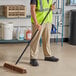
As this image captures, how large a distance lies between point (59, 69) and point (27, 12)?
229 cm

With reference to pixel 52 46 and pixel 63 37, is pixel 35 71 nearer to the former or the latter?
pixel 52 46

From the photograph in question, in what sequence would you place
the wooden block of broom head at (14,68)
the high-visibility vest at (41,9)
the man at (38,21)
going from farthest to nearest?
the high-visibility vest at (41,9), the man at (38,21), the wooden block of broom head at (14,68)

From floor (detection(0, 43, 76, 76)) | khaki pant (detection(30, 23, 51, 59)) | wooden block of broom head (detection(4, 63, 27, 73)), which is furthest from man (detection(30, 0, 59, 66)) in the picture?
wooden block of broom head (detection(4, 63, 27, 73))

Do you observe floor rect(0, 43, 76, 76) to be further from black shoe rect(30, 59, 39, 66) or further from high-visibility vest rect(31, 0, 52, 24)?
high-visibility vest rect(31, 0, 52, 24)

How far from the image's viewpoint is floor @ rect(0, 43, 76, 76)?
350 cm

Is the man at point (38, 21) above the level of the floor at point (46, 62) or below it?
above

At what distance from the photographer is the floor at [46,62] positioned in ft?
11.5

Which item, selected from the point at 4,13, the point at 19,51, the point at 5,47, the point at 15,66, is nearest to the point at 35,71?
the point at 15,66

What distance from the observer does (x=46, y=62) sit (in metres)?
4.04

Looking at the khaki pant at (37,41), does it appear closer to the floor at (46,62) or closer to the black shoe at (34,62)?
the black shoe at (34,62)

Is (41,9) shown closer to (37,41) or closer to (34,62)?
(37,41)

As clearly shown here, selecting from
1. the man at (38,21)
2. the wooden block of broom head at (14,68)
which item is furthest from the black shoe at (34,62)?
the wooden block of broom head at (14,68)

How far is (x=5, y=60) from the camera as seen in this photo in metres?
4.14

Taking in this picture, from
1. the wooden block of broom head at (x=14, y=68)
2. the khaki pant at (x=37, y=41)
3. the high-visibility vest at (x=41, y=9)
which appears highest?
the high-visibility vest at (x=41, y=9)
